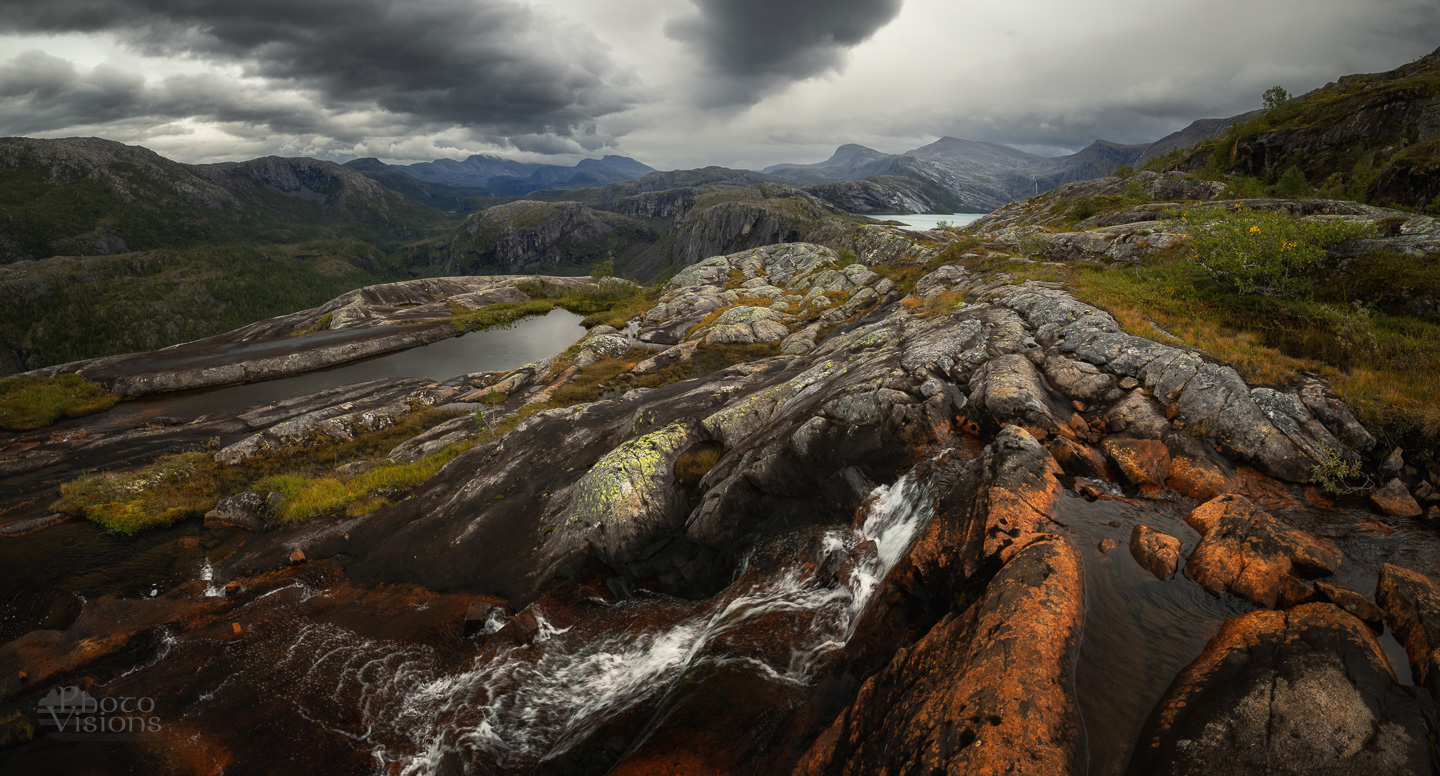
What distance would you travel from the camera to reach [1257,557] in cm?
960

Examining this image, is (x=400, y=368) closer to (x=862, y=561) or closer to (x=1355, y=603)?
(x=862, y=561)

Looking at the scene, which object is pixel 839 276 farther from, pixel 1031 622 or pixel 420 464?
pixel 1031 622

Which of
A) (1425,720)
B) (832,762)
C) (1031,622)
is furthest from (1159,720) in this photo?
(832,762)

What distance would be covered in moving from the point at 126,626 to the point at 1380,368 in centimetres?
4930

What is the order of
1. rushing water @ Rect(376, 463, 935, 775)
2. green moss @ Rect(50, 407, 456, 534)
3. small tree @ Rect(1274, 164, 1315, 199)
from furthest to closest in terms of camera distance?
1. small tree @ Rect(1274, 164, 1315, 199)
2. green moss @ Rect(50, 407, 456, 534)
3. rushing water @ Rect(376, 463, 935, 775)

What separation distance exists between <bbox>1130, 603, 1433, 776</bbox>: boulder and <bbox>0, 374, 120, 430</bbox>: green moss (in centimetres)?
9540

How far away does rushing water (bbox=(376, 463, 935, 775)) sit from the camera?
13.3 meters

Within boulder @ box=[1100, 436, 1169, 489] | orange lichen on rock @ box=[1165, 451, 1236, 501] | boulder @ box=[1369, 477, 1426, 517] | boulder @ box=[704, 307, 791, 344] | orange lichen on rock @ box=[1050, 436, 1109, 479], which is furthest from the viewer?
boulder @ box=[704, 307, 791, 344]

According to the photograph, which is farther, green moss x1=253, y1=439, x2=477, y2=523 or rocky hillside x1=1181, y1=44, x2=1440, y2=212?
rocky hillside x1=1181, y1=44, x2=1440, y2=212

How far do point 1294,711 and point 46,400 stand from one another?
4048 inches

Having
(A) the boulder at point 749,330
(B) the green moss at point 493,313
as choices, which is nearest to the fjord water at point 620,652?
(A) the boulder at point 749,330

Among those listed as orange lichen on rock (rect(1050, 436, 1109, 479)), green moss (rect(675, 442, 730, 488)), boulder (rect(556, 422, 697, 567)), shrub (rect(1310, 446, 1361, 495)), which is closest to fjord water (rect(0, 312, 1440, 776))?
shrub (rect(1310, 446, 1361, 495))

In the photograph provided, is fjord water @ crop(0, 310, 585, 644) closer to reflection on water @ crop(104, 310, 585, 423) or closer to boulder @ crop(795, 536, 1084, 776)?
reflection on water @ crop(104, 310, 585, 423)

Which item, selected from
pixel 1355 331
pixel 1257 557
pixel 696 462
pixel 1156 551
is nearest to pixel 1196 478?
pixel 1257 557
